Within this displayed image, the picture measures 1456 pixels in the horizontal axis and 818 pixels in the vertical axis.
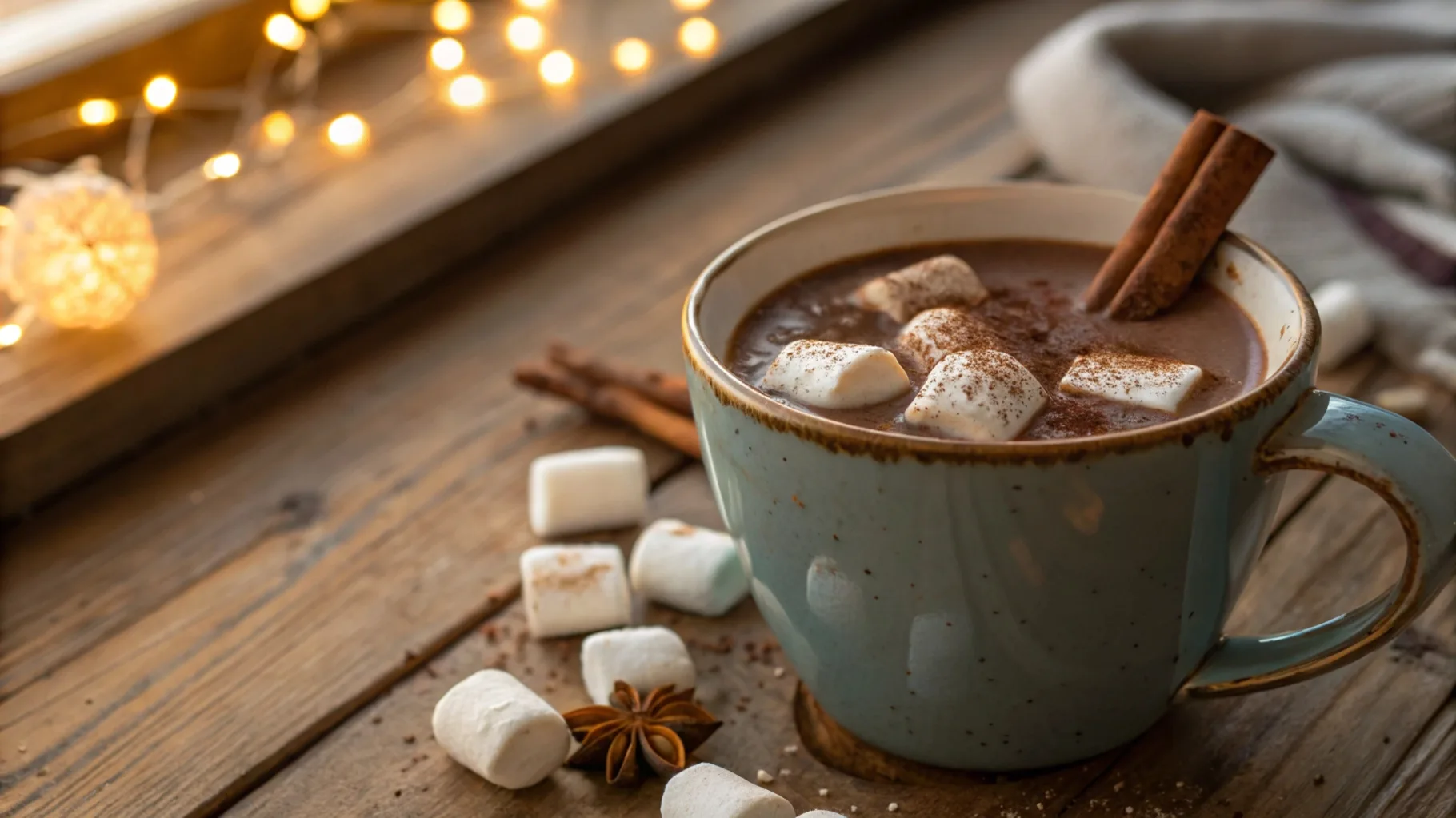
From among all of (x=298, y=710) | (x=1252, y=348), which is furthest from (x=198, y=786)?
(x=1252, y=348)

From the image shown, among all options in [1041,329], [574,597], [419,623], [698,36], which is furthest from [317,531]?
[698,36]

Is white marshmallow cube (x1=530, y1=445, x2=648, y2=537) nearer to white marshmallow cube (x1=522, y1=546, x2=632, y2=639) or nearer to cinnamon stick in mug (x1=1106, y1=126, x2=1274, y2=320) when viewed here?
white marshmallow cube (x1=522, y1=546, x2=632, y2=639)

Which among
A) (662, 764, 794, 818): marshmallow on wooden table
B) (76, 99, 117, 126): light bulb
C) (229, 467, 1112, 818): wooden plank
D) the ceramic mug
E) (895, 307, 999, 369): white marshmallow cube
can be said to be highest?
(76, 99, 117, 126): light bulb

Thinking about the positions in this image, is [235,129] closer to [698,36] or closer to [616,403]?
[698,36]

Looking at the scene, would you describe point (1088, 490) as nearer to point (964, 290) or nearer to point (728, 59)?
point (964, 290)

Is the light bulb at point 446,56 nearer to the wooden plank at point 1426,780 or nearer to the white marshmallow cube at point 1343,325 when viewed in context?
the white marshmallow cube at point 1343,325

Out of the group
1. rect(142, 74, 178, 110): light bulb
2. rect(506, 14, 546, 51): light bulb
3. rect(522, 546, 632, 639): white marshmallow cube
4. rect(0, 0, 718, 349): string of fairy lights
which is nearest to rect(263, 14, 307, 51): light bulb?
rect(0, 0, 718, 349): string of fairy lights
